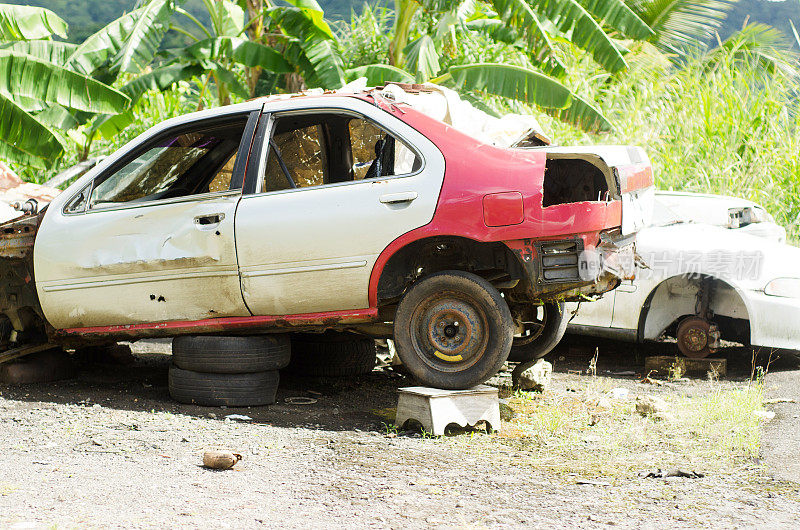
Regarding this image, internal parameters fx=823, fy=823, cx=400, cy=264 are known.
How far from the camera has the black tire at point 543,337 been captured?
243 inches

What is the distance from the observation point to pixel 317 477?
4.16m

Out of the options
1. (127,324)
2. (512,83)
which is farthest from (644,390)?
(512,83)

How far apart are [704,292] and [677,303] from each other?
0.83 feet

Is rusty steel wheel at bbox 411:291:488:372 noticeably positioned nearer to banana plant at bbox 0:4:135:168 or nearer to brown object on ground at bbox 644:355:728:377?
brown object on ground at bbox 644:355:728:377

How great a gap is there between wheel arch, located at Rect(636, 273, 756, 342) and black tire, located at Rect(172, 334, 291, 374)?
3378 mm

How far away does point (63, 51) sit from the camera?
12.5m

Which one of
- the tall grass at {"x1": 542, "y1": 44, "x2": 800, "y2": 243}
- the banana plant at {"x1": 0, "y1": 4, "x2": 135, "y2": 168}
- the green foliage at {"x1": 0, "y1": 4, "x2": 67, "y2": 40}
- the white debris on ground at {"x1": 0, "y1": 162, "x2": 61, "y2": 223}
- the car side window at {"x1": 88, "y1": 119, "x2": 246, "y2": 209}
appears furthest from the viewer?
the tall grass at {"x1": 542, "y1": 44, "x2": 800, "y2": 243}

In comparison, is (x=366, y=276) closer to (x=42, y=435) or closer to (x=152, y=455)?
(x=152, y=455)

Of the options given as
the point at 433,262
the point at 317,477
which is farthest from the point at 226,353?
the point at 317,477

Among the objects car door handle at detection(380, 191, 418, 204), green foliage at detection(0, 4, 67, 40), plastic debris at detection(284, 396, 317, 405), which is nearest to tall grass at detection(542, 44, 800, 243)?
green foliage at detection(0, 4, 67, 40)

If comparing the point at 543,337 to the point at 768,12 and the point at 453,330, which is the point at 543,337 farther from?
the point at 768,12

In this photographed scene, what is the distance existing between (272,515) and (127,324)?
8.73 ft

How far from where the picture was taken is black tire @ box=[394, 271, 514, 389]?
16.7 feet

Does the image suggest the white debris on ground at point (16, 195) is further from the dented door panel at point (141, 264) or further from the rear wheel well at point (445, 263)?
the rear wheel well at point (445, 263)
